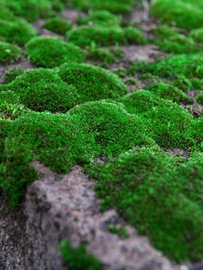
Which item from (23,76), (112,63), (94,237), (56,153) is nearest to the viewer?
(94,237)

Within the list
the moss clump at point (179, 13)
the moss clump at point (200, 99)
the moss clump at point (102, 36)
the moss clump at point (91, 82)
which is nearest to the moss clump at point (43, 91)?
the moss clump at point (91, 82)

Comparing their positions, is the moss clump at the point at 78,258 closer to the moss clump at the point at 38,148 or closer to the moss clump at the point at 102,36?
the moss clump at the point at 38,148

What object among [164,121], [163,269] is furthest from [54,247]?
[164,121]

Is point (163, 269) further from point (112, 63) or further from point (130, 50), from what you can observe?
point (130, 50)

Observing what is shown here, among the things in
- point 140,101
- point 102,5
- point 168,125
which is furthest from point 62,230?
point 102,5

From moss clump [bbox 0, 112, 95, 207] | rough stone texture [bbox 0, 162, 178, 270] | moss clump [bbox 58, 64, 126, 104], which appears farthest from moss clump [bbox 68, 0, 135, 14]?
rough stone texture [bbox 0, 162, 178, 270]

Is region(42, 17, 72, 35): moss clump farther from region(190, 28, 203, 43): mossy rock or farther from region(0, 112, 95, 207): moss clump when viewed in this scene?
region(0, 112, 95, 207): moss clump

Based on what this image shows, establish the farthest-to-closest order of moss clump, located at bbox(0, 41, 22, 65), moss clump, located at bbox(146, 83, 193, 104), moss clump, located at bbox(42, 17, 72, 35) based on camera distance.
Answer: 1. moss clump, located at bbox(42, 17, 72, 35)
2. moss clump, located at bbox(0, 41, 22, 65)
3. moss clump, located at bbox(146, 83, 193, 104)
